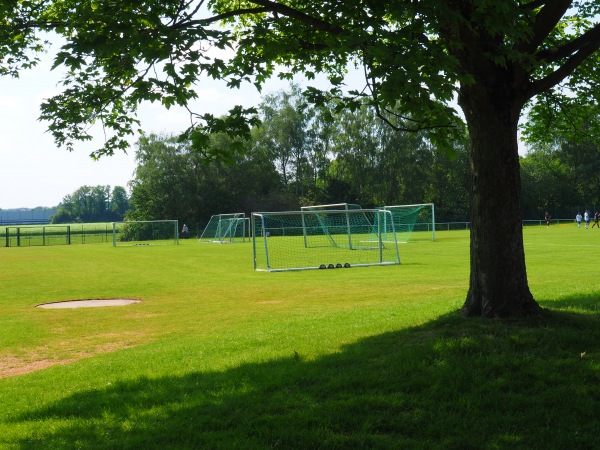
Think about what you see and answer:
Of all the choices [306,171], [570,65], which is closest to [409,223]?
[306,171]

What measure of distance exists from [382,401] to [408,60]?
10.4ft

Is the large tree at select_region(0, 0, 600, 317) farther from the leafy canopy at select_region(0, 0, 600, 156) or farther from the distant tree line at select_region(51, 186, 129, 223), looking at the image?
the distant tree line at select_region(51, 186, 129, 223)

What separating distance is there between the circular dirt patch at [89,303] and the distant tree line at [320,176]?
196 feet

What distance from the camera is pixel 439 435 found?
18.2ft

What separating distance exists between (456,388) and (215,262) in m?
26.0

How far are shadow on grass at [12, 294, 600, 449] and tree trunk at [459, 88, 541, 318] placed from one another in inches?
19.0

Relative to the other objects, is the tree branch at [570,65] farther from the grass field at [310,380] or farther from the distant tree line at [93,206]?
the distant tree line at [93,206]

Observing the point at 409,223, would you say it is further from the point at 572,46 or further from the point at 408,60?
the point at 408,60

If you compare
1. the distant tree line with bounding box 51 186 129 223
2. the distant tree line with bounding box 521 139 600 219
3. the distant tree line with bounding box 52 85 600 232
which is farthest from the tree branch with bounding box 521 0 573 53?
the distant tree line with bounding box 51 186 129 223

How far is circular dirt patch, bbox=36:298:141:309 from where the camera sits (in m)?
17.3

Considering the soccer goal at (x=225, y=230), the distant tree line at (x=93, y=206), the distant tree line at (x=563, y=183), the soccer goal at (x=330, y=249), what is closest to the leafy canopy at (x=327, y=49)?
the soccer goal at (x=330, y=249)

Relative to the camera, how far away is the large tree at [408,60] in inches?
273

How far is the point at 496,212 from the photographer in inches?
345

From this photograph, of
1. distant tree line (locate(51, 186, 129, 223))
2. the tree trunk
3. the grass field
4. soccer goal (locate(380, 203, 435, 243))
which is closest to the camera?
the grass field
